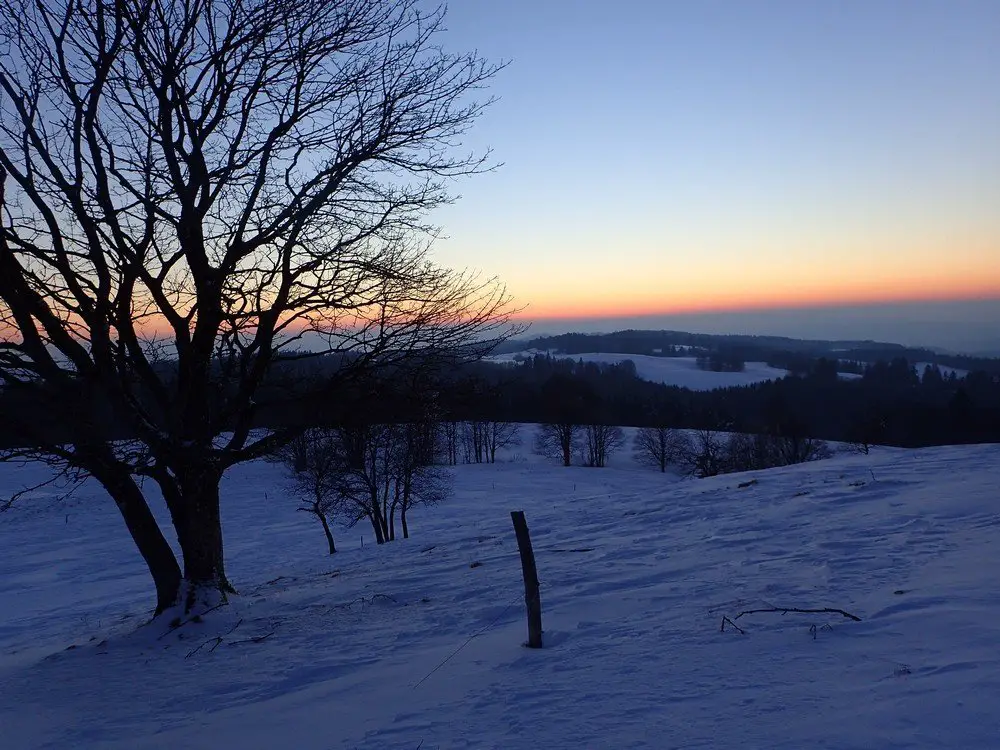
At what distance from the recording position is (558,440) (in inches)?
2459

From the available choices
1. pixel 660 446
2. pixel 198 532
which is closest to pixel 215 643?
pixel 198 532

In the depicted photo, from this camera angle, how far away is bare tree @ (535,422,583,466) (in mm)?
60344

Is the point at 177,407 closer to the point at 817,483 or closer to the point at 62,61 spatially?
the point at 62,61

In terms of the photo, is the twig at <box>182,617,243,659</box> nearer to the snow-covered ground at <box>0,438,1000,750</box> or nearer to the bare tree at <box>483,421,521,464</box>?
the snow-covered ground at <box>0,438,1000,750</box>

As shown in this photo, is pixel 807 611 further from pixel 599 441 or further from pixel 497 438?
pixel 497 438

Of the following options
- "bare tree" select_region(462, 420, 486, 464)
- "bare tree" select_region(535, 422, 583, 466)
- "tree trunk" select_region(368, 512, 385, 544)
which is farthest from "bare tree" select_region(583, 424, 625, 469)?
"tree trunk" select_region(368, 512, 385, 544)

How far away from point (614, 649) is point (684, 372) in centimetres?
12730

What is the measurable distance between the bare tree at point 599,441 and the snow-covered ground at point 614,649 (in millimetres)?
50333

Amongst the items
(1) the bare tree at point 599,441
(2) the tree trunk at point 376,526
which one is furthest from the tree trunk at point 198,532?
(1) the bare tree at point 599,441

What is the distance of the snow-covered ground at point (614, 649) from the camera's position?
379 cm

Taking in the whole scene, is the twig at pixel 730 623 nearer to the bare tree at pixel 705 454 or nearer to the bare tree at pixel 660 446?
the bare tree at pixel 705 454

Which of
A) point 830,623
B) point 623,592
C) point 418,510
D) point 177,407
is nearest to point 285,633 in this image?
point 177,407

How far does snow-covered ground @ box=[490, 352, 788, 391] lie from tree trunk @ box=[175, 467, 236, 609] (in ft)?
291

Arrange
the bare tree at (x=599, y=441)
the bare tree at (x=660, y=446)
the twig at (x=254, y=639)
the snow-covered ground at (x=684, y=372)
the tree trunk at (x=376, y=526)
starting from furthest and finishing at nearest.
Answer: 1. the snow-covered ground at (x=684, y=372)
2. the bare tree at (x=599, y=441)
3. the bare tree at (x=660, y=446)
4. the tree trunk at (x=376, y=526)
5. the twig at (x=254, y=639)
